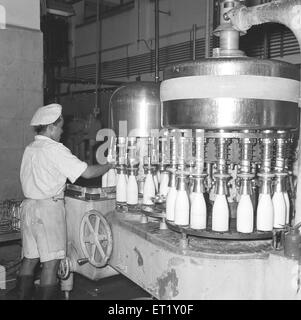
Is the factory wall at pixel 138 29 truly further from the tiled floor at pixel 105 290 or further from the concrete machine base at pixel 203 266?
the concrete machine base at pixel 203 266

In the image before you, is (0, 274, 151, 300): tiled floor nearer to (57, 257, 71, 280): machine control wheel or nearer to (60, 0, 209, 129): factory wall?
(57, 257, 71, 280): machine control wheel

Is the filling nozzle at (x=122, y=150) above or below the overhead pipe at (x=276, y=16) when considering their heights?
below

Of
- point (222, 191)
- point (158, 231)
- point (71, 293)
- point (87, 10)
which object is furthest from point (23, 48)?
point (87, 10)

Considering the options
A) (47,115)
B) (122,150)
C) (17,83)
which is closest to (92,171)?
(122,150)

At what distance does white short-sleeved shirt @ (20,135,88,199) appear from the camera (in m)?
2.41

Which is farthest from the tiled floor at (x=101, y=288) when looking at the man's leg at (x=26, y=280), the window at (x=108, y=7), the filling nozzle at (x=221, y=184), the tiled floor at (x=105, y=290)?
the window at (x=108, y=7)

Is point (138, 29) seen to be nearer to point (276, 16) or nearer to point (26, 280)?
point (26, 280)

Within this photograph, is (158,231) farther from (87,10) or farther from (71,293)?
(87,10)

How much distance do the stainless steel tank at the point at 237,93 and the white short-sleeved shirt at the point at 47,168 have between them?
94cm

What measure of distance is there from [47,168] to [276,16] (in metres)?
1.51

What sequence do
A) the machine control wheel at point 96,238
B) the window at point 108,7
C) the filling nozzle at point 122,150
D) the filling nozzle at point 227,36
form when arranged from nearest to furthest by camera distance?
1. the filling nozzle at point 227,36
2. the machine control wheel at point 96,238
3. the filling nozzle at point 122,150
4. the window at point 108,7

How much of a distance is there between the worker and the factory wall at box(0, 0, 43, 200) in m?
1.04

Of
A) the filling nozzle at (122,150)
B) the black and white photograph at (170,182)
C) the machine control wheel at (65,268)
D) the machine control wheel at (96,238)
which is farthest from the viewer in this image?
the machine control wheel at (65,268)

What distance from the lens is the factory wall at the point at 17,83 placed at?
3467mm
